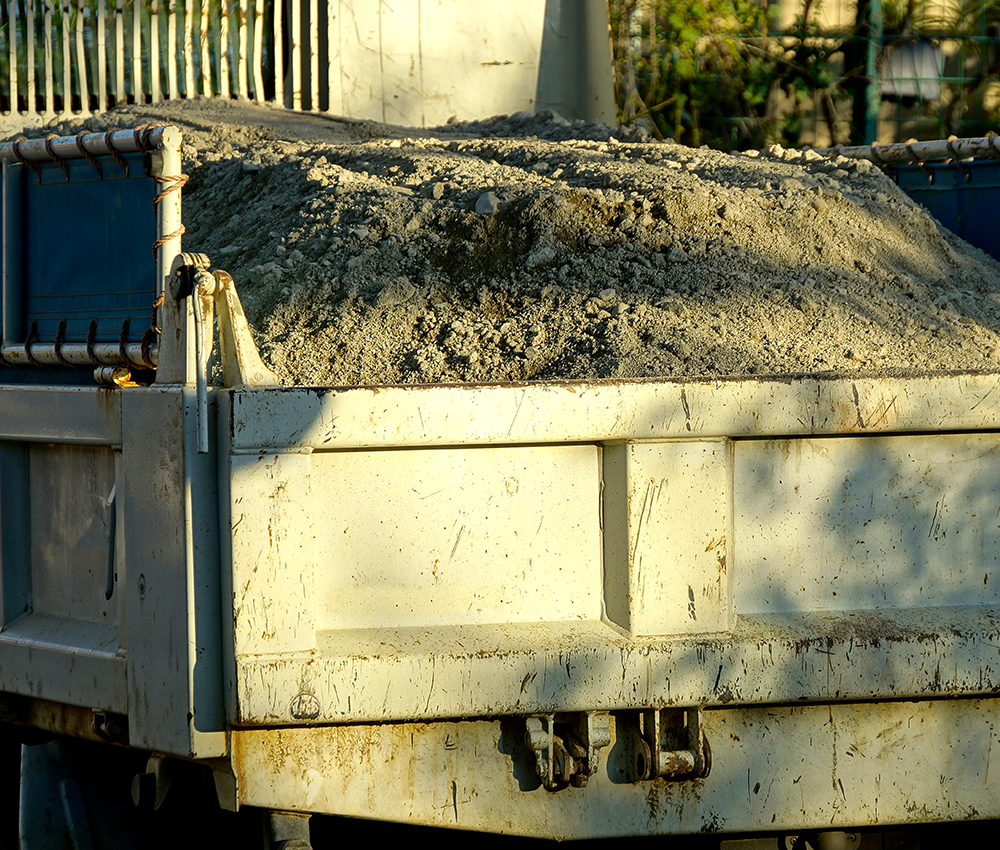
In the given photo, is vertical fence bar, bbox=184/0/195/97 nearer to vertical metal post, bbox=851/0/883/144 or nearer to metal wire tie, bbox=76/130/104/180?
metal wire tie, bbox=76/130/104/180

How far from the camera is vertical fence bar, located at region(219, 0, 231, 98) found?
7027mm

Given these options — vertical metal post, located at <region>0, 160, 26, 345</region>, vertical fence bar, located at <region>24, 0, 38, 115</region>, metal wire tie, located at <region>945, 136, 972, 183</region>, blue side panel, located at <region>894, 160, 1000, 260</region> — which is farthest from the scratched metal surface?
vertical fence bar, located at <region>24, 0, 38, 115</region>

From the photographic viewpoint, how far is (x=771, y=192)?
150 inches

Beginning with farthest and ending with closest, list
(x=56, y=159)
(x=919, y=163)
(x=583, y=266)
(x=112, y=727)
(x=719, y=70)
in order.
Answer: (x=719, y=70), (x=919, y=163), (x=583, y=266), (x=56, y=159), (x=112, y=727)

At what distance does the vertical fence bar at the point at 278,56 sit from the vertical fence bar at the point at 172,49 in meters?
0.59

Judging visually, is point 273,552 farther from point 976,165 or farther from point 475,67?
point 475,67

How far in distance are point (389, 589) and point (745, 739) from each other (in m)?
0.70

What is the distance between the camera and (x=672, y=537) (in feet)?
6.77

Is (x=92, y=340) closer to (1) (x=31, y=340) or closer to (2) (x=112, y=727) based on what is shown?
(1) (x=31, y=340)

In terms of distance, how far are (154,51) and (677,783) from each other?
6.17m

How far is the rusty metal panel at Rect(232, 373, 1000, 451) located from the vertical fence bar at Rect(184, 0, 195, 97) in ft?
18.4

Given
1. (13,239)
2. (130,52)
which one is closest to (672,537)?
(13,239)

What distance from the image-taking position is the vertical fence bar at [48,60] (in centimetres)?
684

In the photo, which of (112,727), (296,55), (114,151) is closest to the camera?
(112,727)
